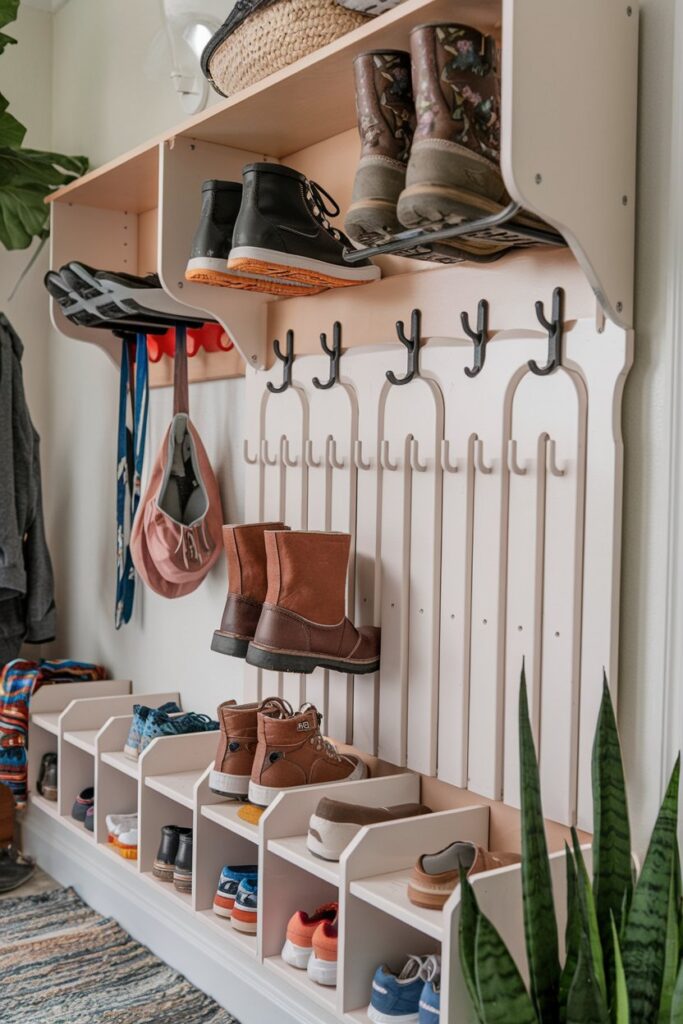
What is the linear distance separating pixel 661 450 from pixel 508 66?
55cm

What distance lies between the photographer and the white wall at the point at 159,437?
144 centimetres

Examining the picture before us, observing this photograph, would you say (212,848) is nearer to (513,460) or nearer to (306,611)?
(306,611)

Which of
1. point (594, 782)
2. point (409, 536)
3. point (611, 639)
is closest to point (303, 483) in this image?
point (409, 536)

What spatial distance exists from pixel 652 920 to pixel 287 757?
73cm

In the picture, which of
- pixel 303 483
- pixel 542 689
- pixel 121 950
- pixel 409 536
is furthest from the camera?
pixel 121 950

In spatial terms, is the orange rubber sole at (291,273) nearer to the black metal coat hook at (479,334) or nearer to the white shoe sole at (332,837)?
the black metal coat hook at (479,334)

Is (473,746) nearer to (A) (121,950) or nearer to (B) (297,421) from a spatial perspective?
(B) (297,421)

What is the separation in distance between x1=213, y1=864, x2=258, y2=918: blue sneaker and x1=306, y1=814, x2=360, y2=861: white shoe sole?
279 millimetres

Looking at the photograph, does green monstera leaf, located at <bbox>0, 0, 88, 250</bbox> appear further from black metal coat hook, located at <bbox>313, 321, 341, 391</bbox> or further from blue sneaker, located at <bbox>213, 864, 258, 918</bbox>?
blue sneaker, located at <bbox>213, 864, 258, 918</bbox>

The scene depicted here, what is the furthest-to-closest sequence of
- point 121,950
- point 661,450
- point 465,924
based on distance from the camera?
1. point 121,950
2. point 661,450
3. point 465,924

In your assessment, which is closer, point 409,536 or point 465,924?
point 465,924

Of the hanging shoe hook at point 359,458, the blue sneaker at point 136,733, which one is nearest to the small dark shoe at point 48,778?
the blue sneaker at point 136,733

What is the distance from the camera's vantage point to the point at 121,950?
241 cm

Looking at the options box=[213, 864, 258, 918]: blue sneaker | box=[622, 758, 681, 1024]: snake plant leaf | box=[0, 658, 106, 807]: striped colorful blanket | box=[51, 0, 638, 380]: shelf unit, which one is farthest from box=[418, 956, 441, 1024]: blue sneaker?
box=[0, 658, 106, 807]: striped colorful blanket
